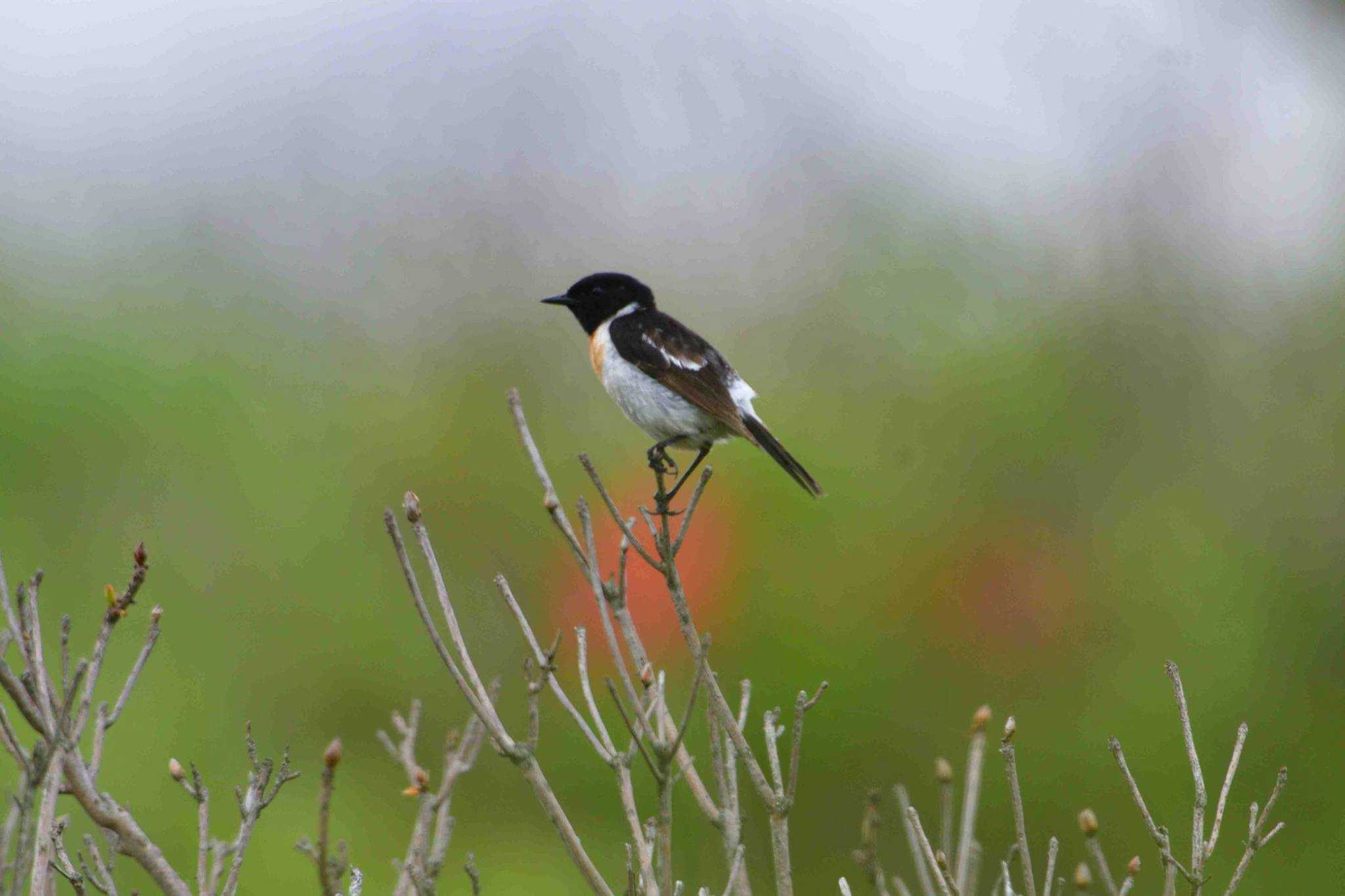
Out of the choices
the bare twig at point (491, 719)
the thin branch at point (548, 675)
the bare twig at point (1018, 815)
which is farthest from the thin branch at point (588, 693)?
the bare twig at point (1018, 815)

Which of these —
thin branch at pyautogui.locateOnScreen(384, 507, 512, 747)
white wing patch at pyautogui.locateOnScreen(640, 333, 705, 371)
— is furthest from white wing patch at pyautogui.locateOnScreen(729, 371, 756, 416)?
thin branch at pyautogui.locateOnScreen(384, 507, 512, 747)

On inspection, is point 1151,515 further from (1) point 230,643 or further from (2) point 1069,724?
(1) point 230,643

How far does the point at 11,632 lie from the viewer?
5.84 ft

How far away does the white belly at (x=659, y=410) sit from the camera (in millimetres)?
4223

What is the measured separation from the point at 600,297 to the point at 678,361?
0.77 metres

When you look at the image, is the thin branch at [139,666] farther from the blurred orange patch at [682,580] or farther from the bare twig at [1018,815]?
the blurred orange patch at [682,580]

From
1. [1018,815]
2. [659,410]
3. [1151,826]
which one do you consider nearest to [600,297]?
[659,410]

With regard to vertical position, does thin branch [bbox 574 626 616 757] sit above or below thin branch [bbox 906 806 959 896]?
above

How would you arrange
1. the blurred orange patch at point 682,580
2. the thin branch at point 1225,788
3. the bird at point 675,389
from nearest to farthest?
the thin branch at point 1225,788 → the bird at point 675,389 → the blurred orange patch at point 682,580

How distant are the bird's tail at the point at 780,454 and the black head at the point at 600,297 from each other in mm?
893

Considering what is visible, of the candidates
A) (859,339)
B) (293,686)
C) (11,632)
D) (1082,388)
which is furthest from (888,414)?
(11,632)

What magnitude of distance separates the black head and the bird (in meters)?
0.25

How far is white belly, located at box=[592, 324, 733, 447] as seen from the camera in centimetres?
422

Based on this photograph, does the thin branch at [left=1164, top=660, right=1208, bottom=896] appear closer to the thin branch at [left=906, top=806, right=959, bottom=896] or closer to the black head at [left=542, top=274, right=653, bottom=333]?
the thin branch at [left=906, top=806, right=959, bottom=896]
